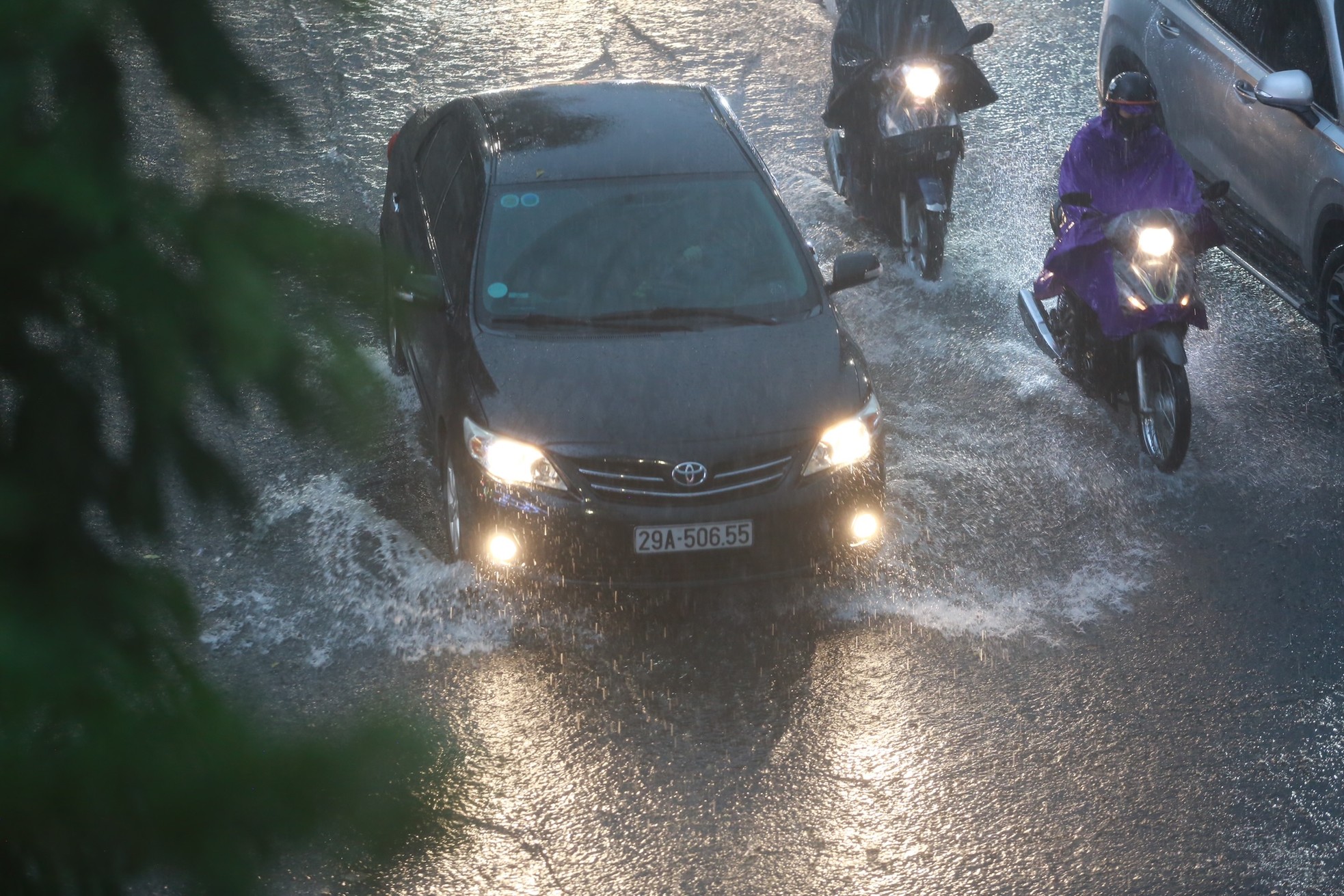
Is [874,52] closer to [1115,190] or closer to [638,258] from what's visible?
[1115,190]

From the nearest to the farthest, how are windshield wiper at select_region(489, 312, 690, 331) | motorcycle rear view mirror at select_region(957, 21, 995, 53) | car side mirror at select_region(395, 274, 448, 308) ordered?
car side mirror at select_region(395, 274, 448, 308)
windshield wiper at select_region(489, 312, 690, 331)
motorcycle rear view mirror at select_region(957, 21, 995, 53)

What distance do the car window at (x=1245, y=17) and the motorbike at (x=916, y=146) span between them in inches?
50.6

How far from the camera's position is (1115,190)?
269 inches

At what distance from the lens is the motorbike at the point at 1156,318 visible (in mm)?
6500

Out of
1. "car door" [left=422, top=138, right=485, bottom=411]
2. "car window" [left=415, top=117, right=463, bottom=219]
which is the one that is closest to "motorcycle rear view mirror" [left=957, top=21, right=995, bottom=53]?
"car window" [left=415, top=117, right=463, bottom=219]

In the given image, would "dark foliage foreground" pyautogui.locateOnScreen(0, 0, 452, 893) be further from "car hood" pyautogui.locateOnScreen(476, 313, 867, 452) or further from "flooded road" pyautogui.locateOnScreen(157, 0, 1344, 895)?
"car hood" pyautogui.locateOnScreen(476, 313, 867, 452)

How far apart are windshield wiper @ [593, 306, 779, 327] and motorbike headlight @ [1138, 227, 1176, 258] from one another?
1.96 meters

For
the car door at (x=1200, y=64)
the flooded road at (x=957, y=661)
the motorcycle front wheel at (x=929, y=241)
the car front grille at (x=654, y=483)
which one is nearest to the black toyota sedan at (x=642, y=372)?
the car front grille at (x=654, y=483)

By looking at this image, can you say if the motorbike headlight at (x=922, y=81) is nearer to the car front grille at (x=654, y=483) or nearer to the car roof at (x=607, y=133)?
the car roof at (x=607, y=133)

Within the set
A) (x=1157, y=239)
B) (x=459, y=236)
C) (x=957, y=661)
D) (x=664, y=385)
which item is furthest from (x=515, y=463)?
(x=1157, y=239)

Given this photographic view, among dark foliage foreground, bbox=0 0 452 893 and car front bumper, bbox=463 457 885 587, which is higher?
dark foliage foreground, bbox=0 0 452 893

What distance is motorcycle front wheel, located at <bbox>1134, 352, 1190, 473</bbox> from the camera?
641 cm

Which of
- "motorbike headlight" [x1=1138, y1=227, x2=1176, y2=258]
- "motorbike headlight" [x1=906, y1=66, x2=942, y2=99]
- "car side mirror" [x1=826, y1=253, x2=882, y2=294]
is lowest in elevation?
"motorbike headlight" [x1=906, y1=66, x2=942, y2=99]

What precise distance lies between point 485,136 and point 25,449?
573 cm
